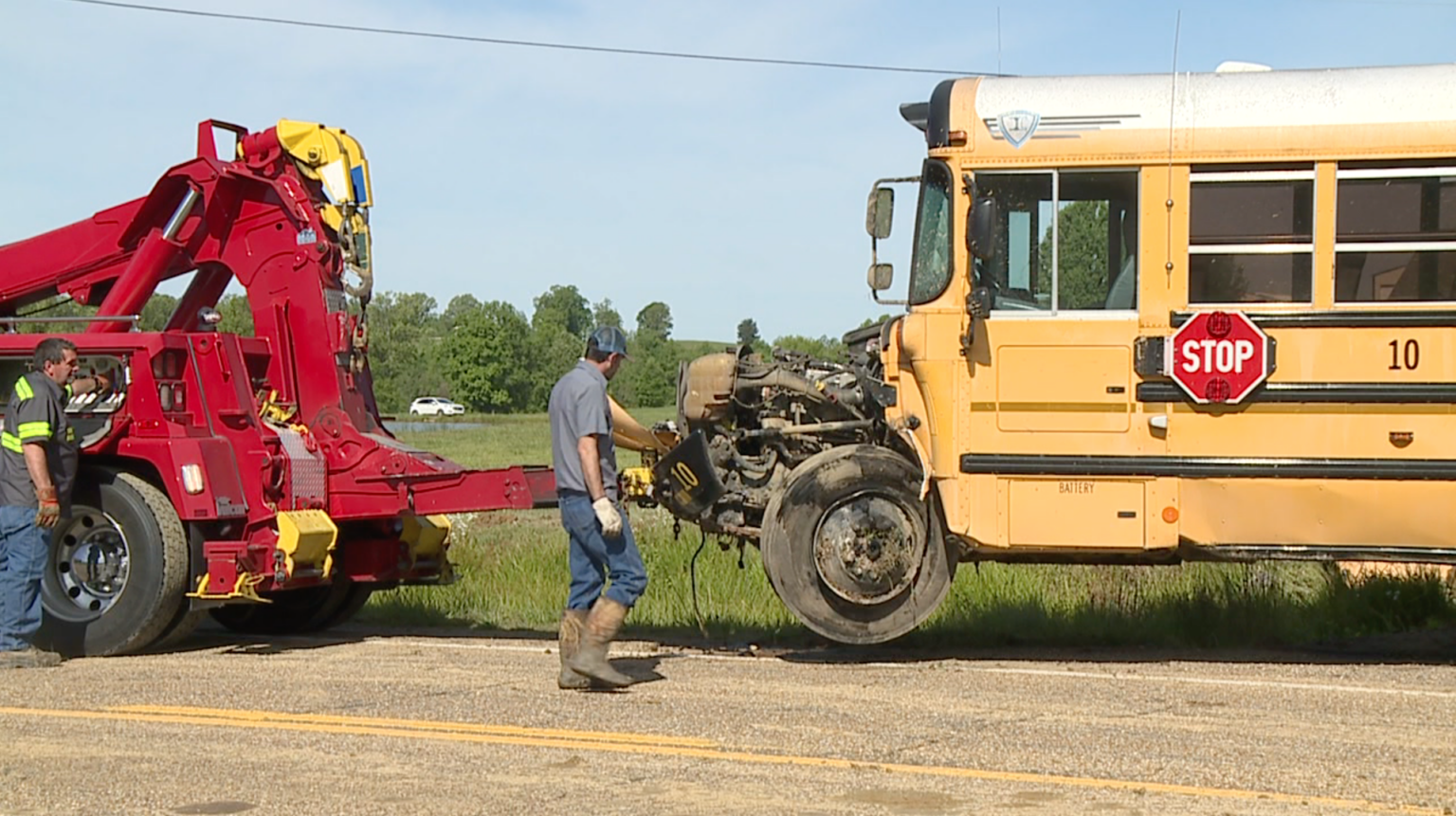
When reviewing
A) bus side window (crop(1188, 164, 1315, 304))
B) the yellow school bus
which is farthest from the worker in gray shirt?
bus side window (crop(1188, 164, 1315, 304))

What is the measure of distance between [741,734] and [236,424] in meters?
4.71

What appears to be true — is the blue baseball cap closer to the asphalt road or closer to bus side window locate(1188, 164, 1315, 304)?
the asphalt road

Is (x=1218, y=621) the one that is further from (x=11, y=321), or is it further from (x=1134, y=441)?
(x=11, y=321)

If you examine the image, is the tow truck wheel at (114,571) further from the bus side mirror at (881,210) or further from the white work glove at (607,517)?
the bus side mirror at (881,210)

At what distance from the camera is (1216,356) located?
8.62 meters

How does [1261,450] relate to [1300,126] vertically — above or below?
below

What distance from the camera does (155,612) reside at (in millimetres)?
9641

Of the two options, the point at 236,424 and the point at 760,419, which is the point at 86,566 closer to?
the point at 236,424

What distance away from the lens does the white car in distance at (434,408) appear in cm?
8965

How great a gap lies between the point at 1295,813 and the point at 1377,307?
3.83m

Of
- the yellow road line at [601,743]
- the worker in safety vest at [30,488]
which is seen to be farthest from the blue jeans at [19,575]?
the yellow road line at [601,743]

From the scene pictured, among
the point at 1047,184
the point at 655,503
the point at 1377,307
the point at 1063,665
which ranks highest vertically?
the point at 1047,184

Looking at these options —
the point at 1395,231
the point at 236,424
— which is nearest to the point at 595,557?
the point at 236,424

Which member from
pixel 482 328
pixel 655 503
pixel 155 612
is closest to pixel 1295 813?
pixel 655 503
